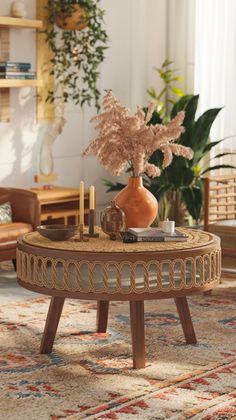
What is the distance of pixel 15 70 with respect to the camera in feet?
23.7

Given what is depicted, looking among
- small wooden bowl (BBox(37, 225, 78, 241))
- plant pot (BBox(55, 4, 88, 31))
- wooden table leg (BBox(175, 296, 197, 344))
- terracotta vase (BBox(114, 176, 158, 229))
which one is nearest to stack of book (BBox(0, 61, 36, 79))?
plant pot (BBox(55, 4, 88, 31))

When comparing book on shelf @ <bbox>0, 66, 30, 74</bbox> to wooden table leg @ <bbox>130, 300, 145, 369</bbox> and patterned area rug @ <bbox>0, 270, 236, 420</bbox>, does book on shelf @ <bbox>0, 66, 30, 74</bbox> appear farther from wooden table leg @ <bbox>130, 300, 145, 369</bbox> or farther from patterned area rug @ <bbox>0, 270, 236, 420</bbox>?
wooden table leg @ <bbox>130, 300, 145, 369</bbox>

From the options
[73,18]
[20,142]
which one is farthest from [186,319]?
[73,18]

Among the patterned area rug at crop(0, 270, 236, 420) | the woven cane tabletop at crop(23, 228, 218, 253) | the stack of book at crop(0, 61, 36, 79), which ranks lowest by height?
the patterned area rug at crop(0, 270, 236, 420)

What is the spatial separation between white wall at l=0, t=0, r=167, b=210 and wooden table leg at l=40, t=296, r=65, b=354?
9.82 ft

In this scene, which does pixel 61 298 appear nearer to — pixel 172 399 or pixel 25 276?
pixel 25 276

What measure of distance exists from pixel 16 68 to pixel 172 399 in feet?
12.9

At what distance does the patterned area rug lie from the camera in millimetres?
3818

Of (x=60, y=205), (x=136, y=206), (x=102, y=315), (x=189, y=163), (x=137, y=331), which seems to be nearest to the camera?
(x=137, y=331)

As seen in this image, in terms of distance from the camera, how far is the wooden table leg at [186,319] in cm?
478

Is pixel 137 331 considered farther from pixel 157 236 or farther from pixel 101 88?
pixel 101 88

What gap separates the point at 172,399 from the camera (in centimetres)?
394

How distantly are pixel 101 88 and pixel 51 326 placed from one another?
153 inches

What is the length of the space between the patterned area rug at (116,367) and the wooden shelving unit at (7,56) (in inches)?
82.7
